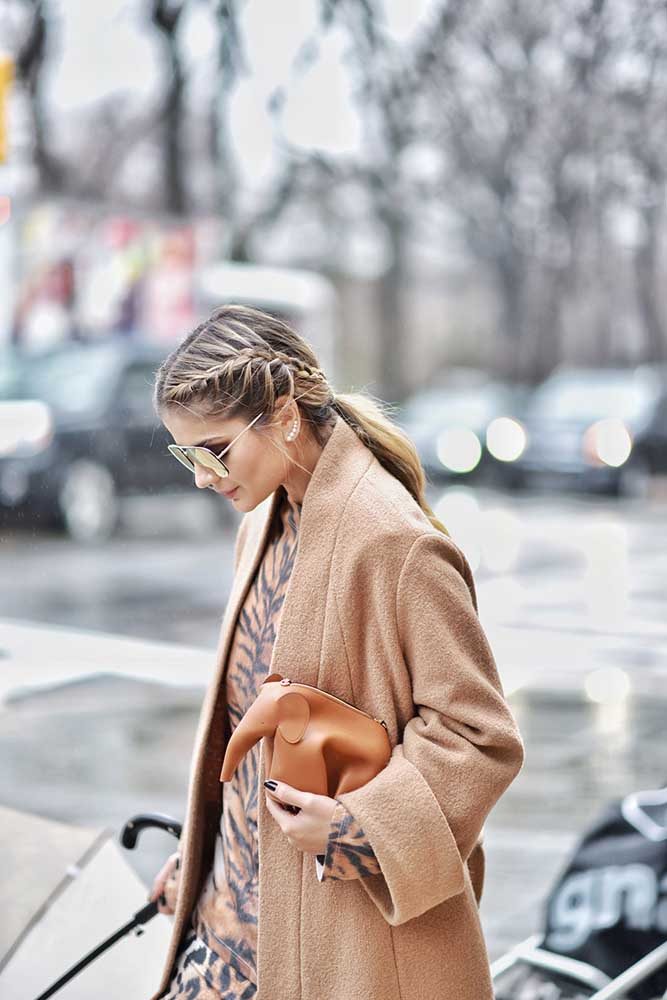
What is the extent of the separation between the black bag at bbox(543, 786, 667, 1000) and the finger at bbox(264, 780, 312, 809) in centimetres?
152

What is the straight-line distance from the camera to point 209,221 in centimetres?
1545

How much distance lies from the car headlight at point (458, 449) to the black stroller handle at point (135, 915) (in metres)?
11.2

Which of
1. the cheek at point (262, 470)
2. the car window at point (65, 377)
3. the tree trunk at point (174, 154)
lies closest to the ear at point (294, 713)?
the cheek at point (262, 470)

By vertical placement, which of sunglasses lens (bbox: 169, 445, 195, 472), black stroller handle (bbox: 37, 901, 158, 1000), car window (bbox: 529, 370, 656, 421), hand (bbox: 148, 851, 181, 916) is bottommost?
car window (bbox: 529, 370, 656, 421)

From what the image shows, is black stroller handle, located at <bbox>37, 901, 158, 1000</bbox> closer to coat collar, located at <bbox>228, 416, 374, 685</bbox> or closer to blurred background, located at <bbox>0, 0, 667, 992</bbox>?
coat collar, located at <bbox>228, 416, 374, 685</bbox>

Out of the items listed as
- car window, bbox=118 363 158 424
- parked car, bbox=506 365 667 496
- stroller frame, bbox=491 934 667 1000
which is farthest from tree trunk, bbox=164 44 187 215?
stroller frame, bbox=491 934 667 1000

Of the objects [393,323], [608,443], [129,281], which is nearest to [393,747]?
[608,443]

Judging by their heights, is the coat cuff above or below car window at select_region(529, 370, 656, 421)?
above

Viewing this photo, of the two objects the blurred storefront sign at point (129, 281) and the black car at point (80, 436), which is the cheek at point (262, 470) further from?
the blurred storefront sign at point (129, 281)

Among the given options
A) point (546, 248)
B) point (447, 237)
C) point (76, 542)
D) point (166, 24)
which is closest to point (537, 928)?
point (76, 542)

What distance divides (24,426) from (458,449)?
215 inches

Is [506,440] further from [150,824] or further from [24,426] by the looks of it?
[150,824]

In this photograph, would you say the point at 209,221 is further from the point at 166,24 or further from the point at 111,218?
the point at 166,24

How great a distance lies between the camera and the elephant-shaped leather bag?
59.4 inches
